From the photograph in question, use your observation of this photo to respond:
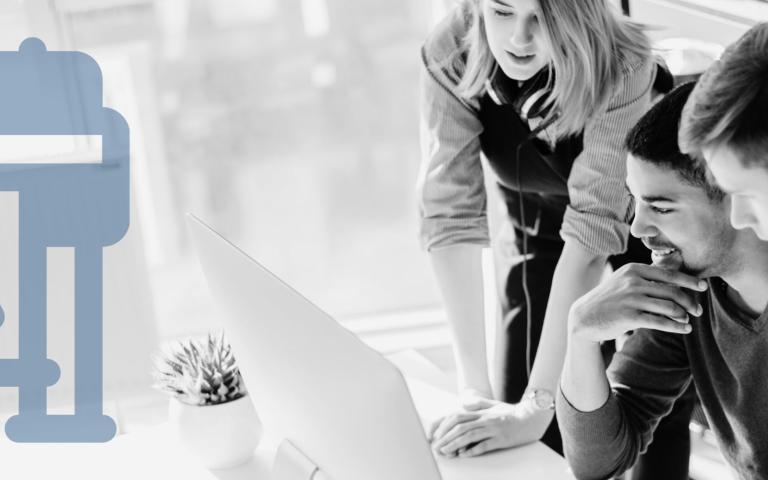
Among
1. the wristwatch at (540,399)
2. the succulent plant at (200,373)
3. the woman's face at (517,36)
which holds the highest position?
the woman's face at (517,36)

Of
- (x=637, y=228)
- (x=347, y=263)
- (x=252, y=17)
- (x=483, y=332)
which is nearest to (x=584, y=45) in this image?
(x=637, y=228)

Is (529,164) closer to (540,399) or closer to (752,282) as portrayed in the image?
(540,399)

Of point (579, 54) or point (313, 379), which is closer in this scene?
point (313, 379)

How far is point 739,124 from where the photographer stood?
3.42 ft

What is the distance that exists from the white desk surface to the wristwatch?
0.08 m

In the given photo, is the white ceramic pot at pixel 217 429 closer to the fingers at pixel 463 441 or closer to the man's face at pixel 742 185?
the fingers at pixel 463 441

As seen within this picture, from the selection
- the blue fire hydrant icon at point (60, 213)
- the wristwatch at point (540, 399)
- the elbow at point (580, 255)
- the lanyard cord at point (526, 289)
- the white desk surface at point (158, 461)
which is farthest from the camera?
the blue fire hydrant icon at point (60, 213)

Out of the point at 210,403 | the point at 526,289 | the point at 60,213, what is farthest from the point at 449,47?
the point at 60,213

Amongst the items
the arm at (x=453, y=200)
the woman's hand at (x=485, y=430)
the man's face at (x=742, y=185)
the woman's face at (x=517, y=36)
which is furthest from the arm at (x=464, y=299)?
the man's face at (x=742, y=185)

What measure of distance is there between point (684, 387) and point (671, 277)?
28 cm

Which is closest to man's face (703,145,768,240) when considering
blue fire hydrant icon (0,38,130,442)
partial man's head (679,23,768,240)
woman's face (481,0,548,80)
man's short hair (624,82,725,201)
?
partial man's head (679,23,768,240)

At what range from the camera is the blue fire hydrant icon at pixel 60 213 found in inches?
109

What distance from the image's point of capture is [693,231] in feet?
4.17

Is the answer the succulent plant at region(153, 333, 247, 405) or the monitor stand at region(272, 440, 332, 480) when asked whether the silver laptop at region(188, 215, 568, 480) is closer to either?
the monitor stand at region(272, 440, 332, 480)
